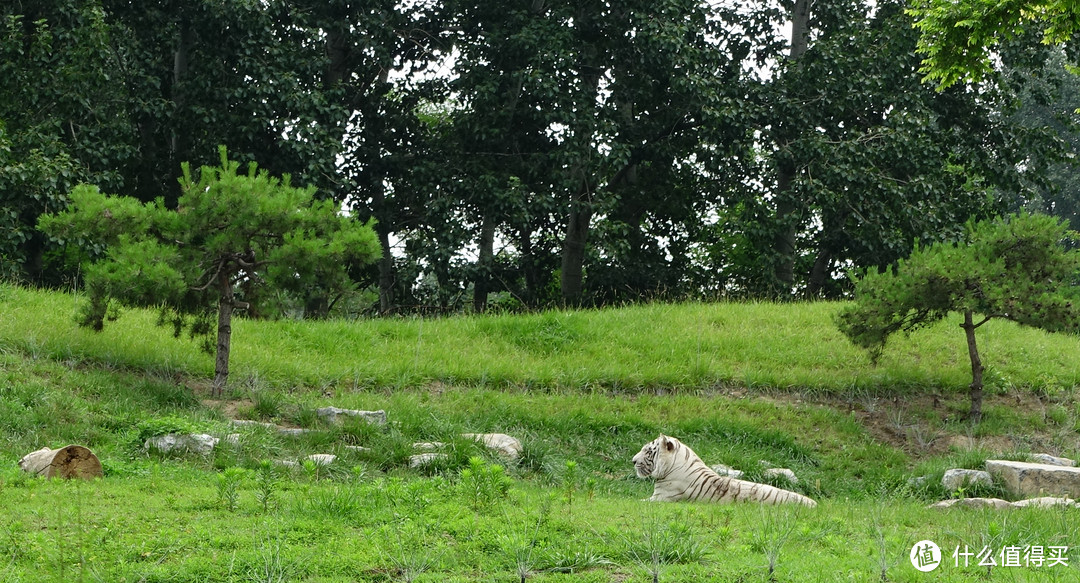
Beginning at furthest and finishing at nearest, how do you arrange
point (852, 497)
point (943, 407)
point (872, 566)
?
point (943, 407) < point (852, 497) < point (872, 566)

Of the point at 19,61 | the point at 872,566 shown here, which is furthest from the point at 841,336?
the point at 19,61

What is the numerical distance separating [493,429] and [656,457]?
9.76ft

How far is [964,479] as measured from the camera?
1020 cm

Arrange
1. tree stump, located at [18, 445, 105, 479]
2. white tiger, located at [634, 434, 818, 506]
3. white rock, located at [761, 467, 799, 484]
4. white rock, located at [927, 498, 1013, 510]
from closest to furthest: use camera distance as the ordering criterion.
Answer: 1. tree stump, located at [18, 445, 105, 479]
2. white rock, located at [927, 498, 1013, 510]
3. white tiger, located at [634, 434, 818, 506]
4. white rock, located at [761, 467, 799, 484]

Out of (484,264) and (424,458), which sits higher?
(484,264)

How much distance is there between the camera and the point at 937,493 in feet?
34.0

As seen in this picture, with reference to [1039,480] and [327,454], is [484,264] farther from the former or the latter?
[1039,480]

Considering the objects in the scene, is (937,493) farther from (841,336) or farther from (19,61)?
(19,61)

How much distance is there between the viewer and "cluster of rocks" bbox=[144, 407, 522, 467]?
877cm

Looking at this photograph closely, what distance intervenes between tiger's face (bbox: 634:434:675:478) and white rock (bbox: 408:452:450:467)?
1.93 metres

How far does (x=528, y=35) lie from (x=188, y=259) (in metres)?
10.7

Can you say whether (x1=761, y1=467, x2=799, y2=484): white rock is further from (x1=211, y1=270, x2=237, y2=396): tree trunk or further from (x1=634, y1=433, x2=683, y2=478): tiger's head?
(x1=211, y1=270, x2=237, y2=396): tree trunk

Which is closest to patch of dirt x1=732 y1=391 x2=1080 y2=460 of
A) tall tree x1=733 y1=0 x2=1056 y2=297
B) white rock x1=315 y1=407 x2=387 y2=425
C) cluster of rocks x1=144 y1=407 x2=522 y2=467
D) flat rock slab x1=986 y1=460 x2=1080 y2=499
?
flat rock slab x1=986 y1=460 x2=1080 y2=499

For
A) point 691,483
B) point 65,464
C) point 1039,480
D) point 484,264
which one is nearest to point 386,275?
point 484,264
